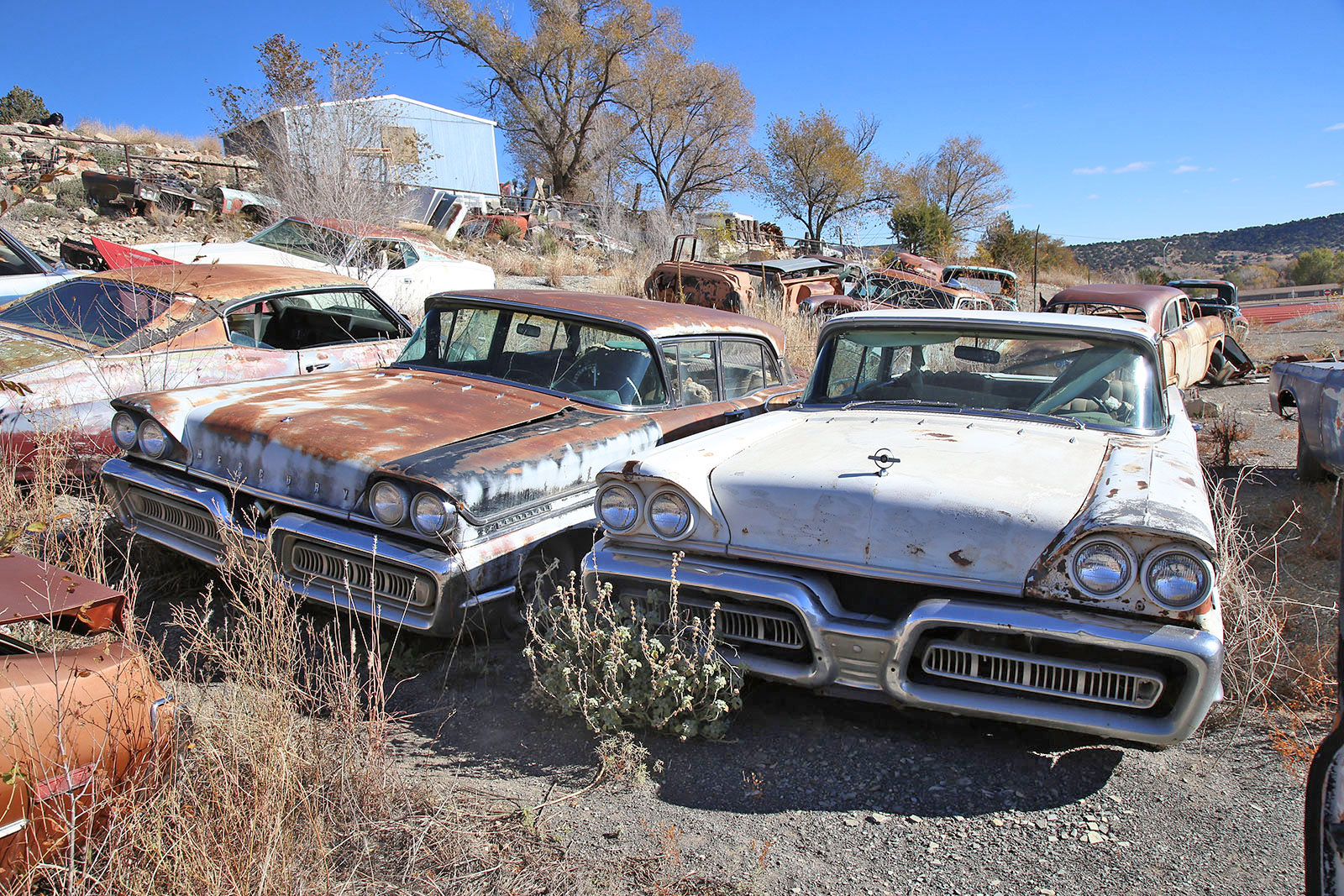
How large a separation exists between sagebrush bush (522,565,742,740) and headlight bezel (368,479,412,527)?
0.68m

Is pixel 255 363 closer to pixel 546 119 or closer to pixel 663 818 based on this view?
pixel 663 818

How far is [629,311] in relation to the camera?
15.4 ft

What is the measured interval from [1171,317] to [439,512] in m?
9.51

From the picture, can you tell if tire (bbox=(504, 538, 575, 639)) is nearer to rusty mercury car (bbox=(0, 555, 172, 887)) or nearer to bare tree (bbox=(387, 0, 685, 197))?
rusty mercury car (bbox=(0, 555, 172, 887))

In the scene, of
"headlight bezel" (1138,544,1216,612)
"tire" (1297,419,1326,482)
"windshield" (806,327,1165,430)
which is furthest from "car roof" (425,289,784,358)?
"tire" (1297,419,1326,482)

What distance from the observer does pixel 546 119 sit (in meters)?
32.7

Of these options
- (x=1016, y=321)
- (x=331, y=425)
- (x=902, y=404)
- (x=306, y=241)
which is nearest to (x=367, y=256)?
(x=306, y=241)

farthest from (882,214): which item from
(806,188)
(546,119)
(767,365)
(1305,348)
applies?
(767,365)

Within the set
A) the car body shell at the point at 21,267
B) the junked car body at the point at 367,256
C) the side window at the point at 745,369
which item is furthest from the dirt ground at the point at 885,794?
the junked car body at the point at 367,256

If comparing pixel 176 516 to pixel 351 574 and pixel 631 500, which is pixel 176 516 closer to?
pixel 351 574

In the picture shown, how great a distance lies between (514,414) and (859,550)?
1.96 m

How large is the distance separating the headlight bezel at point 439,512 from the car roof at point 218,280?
11.8 feet

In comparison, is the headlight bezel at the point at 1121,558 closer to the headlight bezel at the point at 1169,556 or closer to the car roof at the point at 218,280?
the headlight bezel at the point at 1169,556

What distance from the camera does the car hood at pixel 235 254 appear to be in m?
8.76
